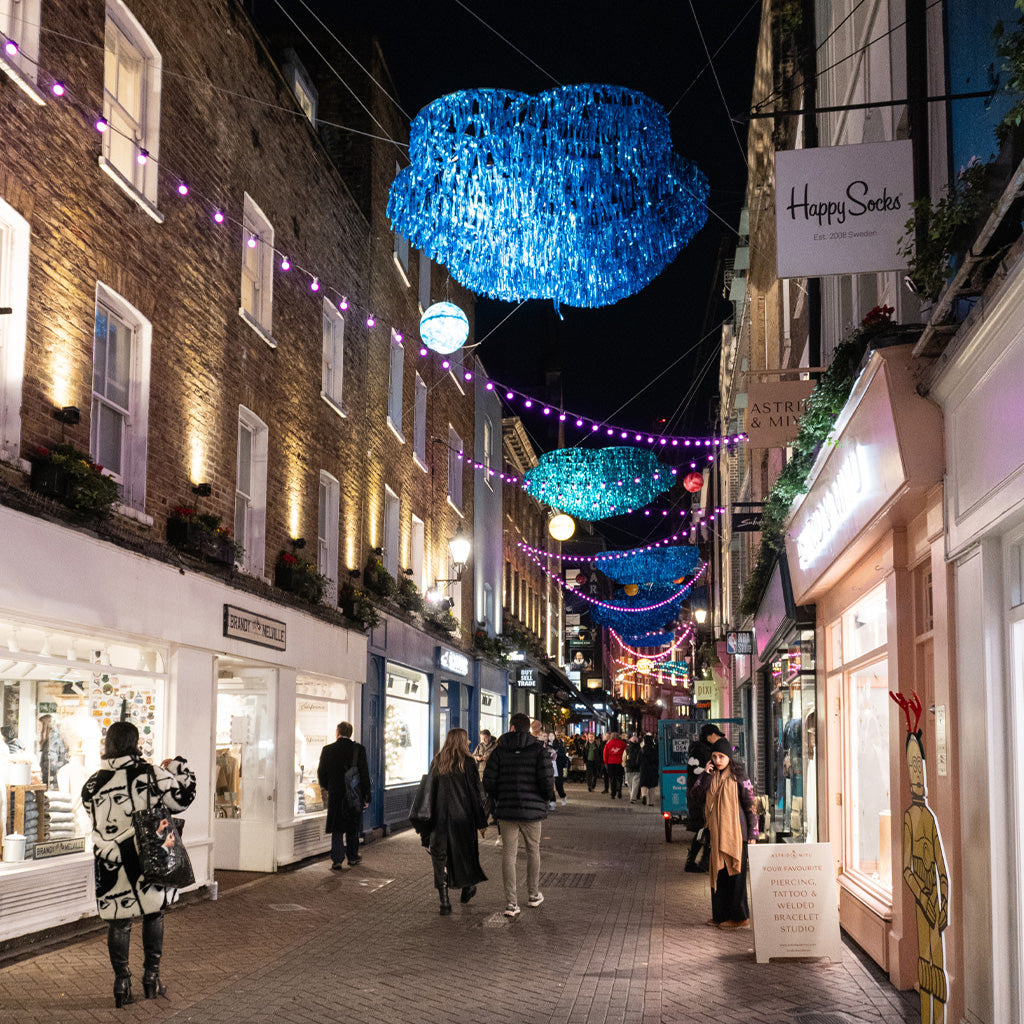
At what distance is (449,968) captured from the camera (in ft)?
31.0

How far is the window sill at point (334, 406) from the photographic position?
736 inches

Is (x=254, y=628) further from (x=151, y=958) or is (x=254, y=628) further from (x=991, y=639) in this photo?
(x=991, y=639)

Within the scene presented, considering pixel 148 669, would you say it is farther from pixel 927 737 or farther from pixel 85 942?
pixel 927 737

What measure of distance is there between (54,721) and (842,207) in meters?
7.74

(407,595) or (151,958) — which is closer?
(151,958)

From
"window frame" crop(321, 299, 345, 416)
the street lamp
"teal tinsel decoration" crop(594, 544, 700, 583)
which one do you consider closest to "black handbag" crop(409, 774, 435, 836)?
"window frame" crop(321, 299, 345, 416)

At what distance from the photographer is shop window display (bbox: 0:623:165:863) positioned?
10.2 metres

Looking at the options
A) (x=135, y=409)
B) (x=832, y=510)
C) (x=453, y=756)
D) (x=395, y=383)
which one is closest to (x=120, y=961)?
(x=453, y=756)

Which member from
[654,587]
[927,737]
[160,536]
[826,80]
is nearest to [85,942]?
[160,536]

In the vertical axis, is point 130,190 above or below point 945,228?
above

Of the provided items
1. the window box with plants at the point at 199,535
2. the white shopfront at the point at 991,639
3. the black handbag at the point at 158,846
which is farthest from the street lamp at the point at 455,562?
the white shopfront at the point at 991,639

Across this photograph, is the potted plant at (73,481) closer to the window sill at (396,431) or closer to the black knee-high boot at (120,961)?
the black knee-high boot at (120,961)

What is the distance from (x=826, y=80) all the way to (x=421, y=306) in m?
12.8

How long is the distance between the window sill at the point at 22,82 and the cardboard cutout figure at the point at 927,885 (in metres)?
8.05
